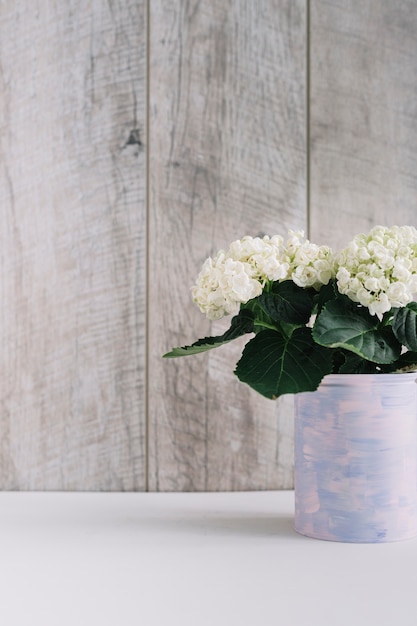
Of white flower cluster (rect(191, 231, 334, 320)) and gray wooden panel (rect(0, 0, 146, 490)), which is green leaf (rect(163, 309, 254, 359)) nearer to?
white flower cluster (rect(191, 231, 334, 320))

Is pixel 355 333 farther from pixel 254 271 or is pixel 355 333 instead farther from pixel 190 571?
pixel 190 571

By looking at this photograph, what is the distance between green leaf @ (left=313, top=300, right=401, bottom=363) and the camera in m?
0.76

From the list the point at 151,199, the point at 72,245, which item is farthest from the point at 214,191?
the point at 72,245

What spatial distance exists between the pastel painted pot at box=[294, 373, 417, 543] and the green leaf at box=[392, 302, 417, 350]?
0.06 meters

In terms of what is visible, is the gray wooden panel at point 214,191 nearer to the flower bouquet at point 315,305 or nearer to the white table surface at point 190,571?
→ the white table surface at point 190,571

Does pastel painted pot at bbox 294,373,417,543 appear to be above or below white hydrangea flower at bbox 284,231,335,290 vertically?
below

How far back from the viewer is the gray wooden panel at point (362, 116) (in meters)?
1.16

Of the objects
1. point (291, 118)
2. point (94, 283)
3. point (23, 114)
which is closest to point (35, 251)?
point (94, 283)

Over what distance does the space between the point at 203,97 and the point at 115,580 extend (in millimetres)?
783

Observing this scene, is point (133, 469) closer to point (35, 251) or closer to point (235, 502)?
point (235, 502)

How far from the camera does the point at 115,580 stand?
71cm

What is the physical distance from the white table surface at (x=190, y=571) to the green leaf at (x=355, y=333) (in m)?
0.23

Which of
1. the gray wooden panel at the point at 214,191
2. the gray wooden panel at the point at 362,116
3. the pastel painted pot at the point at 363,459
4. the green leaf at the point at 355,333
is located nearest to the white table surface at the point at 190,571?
the pastel painted pot at the point at 363,459

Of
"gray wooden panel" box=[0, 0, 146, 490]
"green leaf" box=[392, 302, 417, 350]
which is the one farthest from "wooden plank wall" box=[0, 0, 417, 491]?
"green leaf" box=[392, 302, 417, 350]
